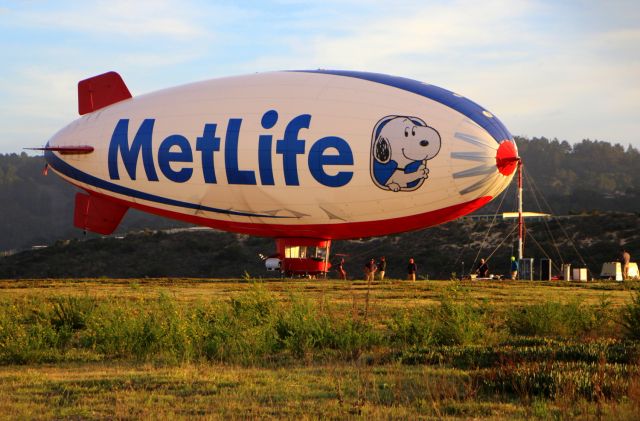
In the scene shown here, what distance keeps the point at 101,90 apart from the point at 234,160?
365 inches

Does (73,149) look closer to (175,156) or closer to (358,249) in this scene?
(175,156)

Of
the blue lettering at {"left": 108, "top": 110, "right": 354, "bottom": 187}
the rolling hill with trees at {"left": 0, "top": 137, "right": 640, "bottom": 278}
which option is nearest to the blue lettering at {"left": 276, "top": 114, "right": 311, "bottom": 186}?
the blue lettering at {"left": 108, "top": 110, "right": 354, "bottom": 187}

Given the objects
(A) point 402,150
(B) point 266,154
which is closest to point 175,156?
(B) point 266,154

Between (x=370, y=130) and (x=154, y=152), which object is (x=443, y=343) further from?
(x=154, y=152)

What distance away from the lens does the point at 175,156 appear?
40.7m

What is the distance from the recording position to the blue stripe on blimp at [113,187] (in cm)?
4111

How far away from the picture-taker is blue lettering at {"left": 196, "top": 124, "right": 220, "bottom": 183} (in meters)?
40.0

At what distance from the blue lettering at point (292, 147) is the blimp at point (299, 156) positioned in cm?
4

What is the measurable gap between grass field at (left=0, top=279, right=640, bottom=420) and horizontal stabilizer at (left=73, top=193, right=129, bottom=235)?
16130 mm

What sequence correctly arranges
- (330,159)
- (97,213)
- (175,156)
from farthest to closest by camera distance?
(97,213) < (175,156) < (330,159)

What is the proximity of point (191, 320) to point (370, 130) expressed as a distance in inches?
706

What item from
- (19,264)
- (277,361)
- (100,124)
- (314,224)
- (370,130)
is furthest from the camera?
(19,264)

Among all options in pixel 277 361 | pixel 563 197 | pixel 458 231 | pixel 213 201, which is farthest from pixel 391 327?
pixel 563 197

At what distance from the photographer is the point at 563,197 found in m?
138
